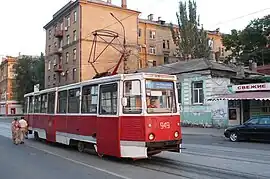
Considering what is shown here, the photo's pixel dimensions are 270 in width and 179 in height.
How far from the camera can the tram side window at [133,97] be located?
11133 mm

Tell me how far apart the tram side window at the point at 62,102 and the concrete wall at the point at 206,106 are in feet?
56.5

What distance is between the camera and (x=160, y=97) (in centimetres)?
1160

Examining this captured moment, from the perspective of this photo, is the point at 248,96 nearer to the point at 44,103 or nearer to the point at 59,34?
the point at 44,103

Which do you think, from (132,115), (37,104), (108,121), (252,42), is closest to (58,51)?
(252,42)

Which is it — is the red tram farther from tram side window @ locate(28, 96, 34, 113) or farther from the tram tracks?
tram side window @ locate(28, 96, 34, 113)

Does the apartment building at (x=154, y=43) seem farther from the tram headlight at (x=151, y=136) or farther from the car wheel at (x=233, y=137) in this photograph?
the tram headlight at (x=151, y=136)

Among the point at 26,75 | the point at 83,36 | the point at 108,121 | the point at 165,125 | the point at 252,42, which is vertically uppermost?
the point at 83,36

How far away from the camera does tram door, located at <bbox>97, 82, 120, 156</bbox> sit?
37.6ft

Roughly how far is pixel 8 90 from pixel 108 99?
9010 centimetres

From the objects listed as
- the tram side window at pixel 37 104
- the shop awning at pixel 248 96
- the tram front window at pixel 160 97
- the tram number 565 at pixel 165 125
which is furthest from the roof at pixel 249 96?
the tram number 565 at pixel 165 125

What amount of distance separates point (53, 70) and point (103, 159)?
5152 centimetres

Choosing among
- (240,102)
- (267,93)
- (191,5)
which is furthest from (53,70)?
(267,93)

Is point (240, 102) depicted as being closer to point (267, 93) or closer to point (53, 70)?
point (267, 93)

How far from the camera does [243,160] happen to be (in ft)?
38.7
